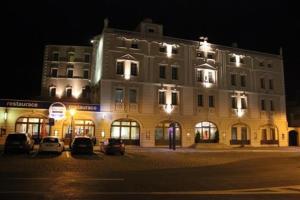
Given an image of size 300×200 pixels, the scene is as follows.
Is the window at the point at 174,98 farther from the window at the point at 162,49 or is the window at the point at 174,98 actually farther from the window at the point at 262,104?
the window at the point at 262,104

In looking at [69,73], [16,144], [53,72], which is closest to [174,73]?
[69,73]

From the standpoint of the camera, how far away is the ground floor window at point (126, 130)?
136 feet

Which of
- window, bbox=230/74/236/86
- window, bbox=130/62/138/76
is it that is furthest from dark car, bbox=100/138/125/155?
window, bbox=230/74/236/86

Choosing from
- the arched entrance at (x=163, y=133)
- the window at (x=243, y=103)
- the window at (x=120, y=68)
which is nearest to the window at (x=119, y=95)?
the window at (x=120, y=68)

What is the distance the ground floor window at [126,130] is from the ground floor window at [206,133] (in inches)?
334

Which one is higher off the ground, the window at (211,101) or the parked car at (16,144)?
the window at (211,101)

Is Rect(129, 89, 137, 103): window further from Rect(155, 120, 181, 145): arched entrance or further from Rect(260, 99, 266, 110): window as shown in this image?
Rect(260, 99, 266, 110): window

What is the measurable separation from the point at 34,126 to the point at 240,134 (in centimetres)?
2791

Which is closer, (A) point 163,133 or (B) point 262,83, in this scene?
(A) point 163,133

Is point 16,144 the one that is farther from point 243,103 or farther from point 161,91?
point 243,103

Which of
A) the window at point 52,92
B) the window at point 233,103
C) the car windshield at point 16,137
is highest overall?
the window at point 52,92

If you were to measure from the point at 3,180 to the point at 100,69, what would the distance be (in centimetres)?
3052

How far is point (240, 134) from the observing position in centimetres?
4784

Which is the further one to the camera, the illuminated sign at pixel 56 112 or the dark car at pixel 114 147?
the illuminated sign at pixel 56 112
